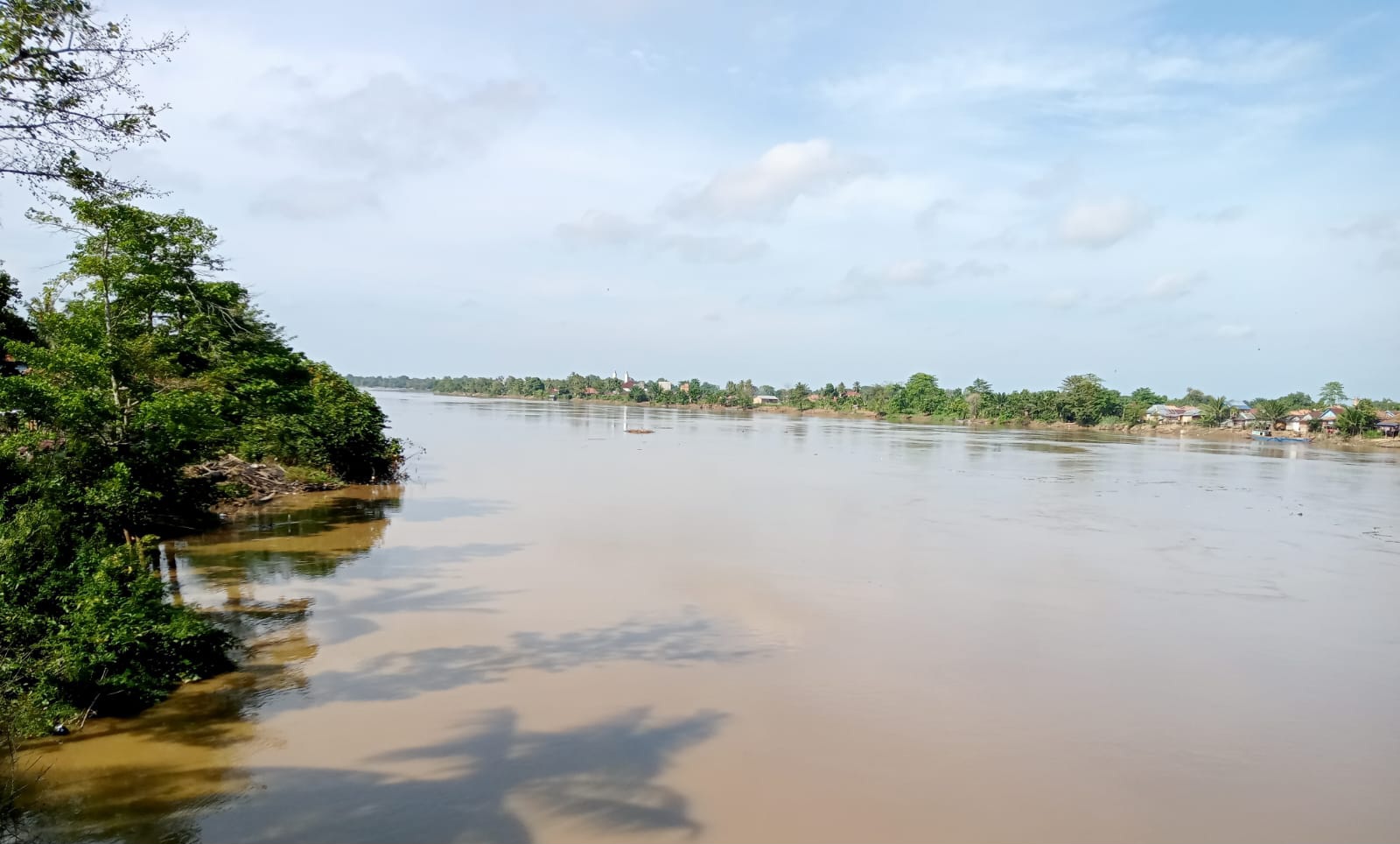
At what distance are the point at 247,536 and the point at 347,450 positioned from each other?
7.31m

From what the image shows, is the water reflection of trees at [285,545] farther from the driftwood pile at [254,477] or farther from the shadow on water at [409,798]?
the shadow on water at [409,798]

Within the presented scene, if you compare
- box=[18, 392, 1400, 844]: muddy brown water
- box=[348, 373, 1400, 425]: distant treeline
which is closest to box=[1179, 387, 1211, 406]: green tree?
box=[348, 373, 1400, 425]: distant treeline

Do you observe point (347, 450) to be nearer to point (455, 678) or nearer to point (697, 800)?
point (455, 678)

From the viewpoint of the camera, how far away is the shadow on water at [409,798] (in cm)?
506

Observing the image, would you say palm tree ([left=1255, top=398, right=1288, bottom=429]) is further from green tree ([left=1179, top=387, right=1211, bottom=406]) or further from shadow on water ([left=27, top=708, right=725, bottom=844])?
shadow on water ([left=27, top=708, right=725, bottom=844])

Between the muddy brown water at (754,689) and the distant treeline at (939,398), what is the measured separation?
71211 mm

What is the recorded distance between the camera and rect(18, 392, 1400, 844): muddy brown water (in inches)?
221

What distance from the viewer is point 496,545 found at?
46.8ft

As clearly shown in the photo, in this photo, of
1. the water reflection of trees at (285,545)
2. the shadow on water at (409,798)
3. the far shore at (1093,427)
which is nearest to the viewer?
the shadow on water at (409,798)

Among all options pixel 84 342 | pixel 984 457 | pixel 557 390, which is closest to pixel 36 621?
pixel 84 342

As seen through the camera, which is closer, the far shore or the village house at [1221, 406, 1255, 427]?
the far shore

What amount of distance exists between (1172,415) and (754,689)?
97.5m

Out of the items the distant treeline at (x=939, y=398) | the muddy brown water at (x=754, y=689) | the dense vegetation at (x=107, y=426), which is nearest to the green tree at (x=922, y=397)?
the distant treeline at (x=939, y=398)

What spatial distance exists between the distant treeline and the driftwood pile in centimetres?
7712
